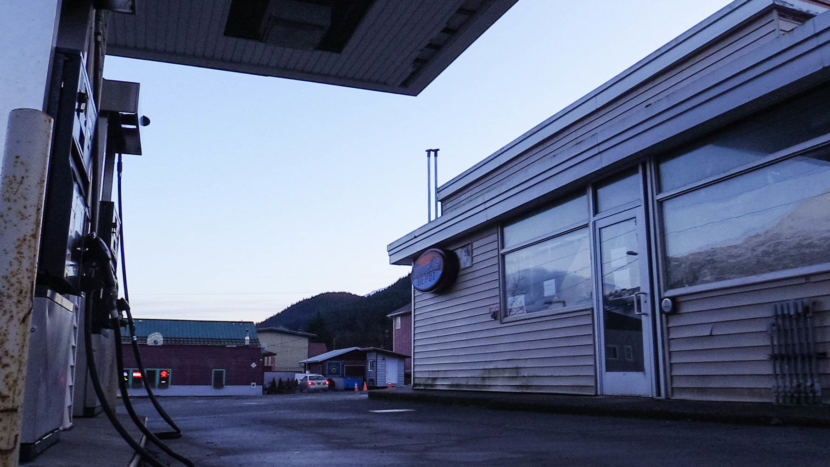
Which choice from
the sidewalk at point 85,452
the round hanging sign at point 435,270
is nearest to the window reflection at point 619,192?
the round hanging sign at point 435,270

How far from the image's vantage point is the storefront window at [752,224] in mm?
5477

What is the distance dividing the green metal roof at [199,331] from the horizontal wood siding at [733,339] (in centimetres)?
3965

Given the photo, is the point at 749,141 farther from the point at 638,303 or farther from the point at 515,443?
the point at 515,443

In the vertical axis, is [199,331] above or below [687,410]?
above

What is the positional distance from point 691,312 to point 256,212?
2771 centimetres

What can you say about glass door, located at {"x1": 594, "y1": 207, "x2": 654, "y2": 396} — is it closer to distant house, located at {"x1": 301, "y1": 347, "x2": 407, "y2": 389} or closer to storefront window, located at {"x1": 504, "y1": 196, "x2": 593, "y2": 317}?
storefront window, located at {"x1": 504, "y1": 196, "x2": 593, "y2": 317}

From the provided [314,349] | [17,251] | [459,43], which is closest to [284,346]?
[314,349]

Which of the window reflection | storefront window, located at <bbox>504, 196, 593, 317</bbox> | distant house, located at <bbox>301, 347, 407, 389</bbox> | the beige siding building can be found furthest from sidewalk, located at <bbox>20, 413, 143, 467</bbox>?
the beige siding building

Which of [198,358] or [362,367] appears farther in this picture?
[362,367]

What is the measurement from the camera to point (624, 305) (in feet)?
25.2

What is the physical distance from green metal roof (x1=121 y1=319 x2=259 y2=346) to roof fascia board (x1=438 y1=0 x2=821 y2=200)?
3356 centimetres

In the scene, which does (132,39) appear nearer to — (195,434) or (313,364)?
(195,434)

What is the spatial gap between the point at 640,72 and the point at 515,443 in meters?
7.19

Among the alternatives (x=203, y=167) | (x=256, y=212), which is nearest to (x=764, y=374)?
(x=203, y=167)
